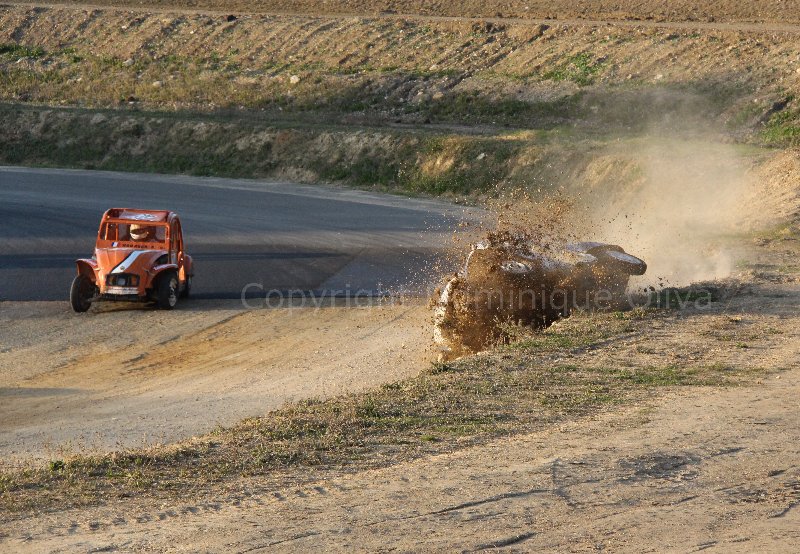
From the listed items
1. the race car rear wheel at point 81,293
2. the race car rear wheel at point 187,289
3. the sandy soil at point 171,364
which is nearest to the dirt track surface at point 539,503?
the sandy soil at point 171,364

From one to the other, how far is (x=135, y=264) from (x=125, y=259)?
215 mm

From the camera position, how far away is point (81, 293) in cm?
1905

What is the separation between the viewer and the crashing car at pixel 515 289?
48.4ft

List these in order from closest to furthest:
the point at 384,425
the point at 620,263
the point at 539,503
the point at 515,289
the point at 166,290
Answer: the point at 539,503 → the point at 384,425 → the point at 515,289 → the point at 620,263 → the point at 166,290

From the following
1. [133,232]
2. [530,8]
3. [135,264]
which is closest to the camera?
[135,264]

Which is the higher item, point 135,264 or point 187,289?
point 135,264

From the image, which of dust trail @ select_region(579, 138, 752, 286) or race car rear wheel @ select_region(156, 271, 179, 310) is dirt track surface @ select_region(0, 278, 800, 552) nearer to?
dust trail @ select_region(579, 138, 752, 286)

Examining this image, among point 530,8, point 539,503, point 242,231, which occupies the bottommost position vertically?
point 539,503

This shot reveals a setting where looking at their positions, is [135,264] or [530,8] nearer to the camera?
[135,264]

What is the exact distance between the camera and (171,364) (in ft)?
51.8

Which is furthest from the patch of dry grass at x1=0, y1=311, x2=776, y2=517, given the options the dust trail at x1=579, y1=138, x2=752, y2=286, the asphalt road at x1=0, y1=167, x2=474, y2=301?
the asphalt road at x1=0, y1=167, x2=474, y2=301

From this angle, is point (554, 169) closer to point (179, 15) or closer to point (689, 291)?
point (689, 291)

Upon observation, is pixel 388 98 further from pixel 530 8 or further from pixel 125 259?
pixel 125 259

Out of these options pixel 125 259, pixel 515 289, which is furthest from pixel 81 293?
pixel 515 289
